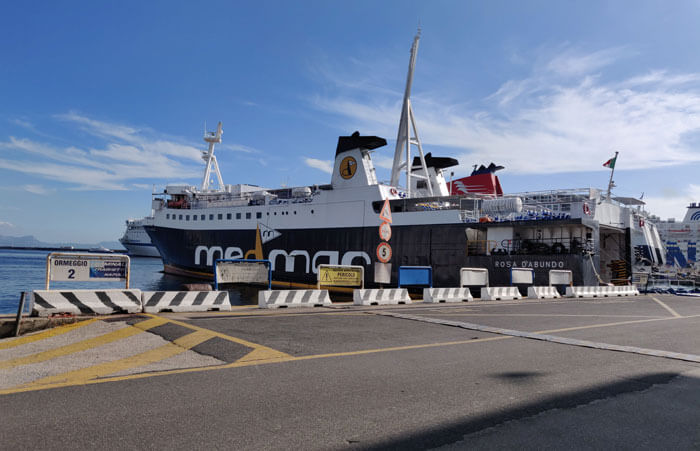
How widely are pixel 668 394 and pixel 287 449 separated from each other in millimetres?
4201

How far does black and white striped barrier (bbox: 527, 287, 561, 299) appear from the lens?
21.0 meters

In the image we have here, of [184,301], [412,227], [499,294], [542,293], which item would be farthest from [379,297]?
[412,227]

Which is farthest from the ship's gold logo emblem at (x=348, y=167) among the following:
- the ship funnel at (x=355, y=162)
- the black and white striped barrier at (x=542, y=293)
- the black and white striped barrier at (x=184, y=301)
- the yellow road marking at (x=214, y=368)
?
the yellow road marking at (x=214, y=368)

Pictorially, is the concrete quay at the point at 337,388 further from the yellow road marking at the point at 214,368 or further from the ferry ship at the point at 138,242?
the ferry ship at the point at 138,242

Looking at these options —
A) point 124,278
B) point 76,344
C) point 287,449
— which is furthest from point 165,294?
point 287,449

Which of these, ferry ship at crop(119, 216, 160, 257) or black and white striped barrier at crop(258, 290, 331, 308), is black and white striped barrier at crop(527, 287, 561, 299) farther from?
ferry ship at crop(119, 216, 160, 257)

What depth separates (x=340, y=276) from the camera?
51.1ft

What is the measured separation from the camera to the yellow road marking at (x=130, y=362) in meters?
4.95

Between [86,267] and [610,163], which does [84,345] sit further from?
[610,163]

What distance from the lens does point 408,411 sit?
410 centimetres

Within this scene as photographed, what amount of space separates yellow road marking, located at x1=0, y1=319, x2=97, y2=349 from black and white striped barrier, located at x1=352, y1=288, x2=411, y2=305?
820cm

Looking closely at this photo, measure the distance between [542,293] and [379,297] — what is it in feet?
32.9

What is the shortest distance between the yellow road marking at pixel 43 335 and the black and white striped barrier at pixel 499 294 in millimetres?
15331

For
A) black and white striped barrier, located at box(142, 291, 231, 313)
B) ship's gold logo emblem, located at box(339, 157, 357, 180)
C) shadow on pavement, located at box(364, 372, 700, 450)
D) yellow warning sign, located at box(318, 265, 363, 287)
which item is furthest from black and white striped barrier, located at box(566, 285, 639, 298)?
shadow on pavement, located at box(364, 372, 700, 450)
